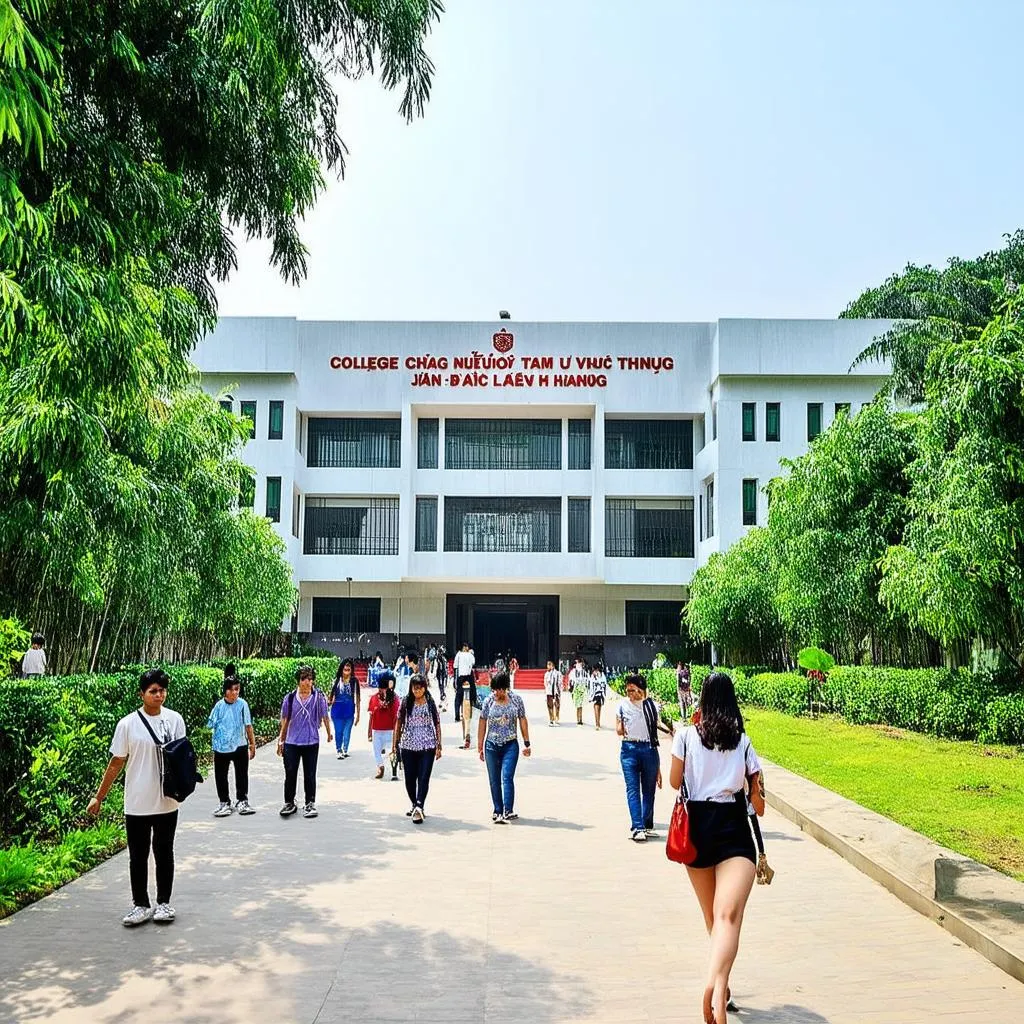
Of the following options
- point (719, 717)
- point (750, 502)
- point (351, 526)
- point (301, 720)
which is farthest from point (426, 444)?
point (719, 717)

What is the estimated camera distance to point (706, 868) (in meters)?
4.95

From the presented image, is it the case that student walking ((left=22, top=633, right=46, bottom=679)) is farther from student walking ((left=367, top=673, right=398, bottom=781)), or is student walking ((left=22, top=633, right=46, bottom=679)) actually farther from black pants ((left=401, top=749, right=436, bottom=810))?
black pants ((left=401, top=749, right=436, bottom=810))

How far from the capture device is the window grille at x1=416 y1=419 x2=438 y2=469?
46469mm

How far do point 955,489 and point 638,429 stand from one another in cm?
3052

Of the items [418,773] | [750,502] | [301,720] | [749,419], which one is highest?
[749,419]

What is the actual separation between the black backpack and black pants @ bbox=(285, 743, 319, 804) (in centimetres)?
415

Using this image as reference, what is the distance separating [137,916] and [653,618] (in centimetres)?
4147

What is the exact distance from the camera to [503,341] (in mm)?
45250

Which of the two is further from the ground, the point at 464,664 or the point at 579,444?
the point at 579,444

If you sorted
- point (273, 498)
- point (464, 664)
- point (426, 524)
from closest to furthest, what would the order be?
point (464, 664)
point (273, 498)
point (426, 524)

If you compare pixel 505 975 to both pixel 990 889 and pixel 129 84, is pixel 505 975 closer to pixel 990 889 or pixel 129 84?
pixel 990 889

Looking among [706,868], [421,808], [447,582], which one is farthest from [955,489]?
[447,582]

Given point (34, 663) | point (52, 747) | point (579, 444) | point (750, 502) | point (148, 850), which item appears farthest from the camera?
point (579, 444)

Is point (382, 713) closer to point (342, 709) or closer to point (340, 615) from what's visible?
point (342, 709)
